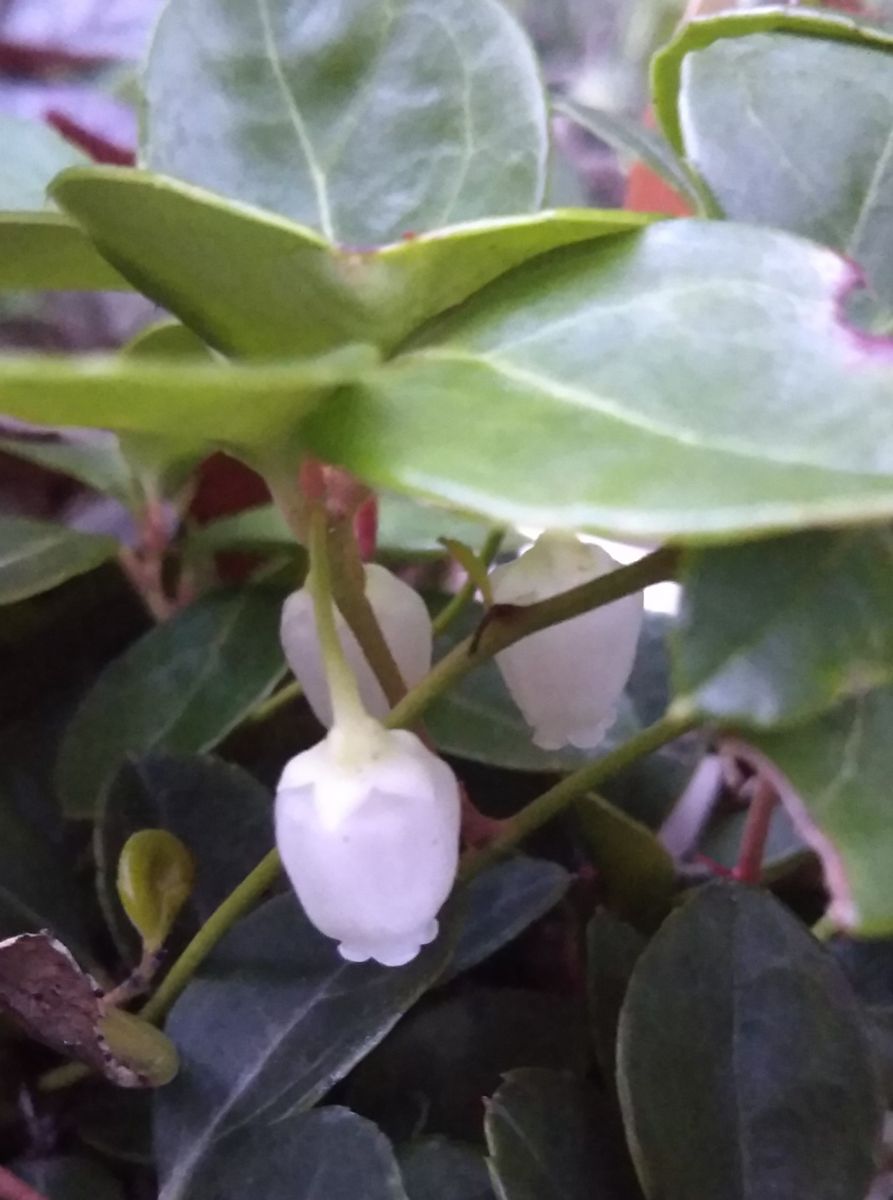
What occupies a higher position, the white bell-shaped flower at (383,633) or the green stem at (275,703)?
the white bell-shaped flower at (383,633)

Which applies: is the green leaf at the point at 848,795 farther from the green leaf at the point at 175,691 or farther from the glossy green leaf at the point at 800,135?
the green leaf at the point at 175,691

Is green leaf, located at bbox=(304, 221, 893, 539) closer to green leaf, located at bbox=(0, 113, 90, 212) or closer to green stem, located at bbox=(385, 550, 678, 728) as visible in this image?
green stem, located at bbox=(385, 550, 678, 728)

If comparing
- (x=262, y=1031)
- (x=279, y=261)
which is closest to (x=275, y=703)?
(x=262, y=1031)

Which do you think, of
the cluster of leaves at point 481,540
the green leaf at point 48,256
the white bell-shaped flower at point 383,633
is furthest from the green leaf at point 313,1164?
the green leaf at point 48,256

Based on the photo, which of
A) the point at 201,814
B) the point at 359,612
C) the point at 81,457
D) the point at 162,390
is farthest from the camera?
the point at 81,457

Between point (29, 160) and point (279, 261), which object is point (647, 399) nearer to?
point (279, 261)
